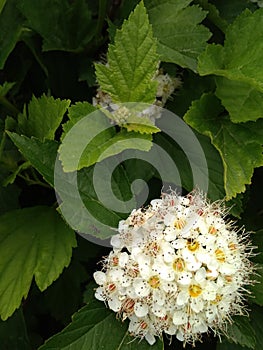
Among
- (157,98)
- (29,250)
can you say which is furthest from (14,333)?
(157,98)

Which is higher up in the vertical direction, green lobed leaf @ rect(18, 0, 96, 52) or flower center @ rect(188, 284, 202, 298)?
green lobed leaf @ rect(18, 0, 96, 52)

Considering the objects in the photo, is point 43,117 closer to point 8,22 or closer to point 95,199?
point 95,199

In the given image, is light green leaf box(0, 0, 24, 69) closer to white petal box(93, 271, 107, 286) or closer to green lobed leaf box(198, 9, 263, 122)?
green lobed leaf box(198, 9, 263, 122)

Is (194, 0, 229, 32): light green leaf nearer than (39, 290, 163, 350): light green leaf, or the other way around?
(39, 290, 163, 350): light green leaf

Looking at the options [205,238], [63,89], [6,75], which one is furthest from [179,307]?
[6,75]

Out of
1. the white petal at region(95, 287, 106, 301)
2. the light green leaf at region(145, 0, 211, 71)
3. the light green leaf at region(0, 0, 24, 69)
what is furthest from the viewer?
the light green leaf at region(0, 0, 24, 69)

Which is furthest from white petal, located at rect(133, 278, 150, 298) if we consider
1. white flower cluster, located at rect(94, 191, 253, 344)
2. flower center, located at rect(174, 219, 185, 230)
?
flower center, located at rect(174, 219, 185, 230)

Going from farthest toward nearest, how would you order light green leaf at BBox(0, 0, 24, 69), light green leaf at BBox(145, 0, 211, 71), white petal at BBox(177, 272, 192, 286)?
light green leaf at BBox(0, 0, 24, 69) < light green leaf at BBox(145, 0, 211, 71) < white petal at BBox(177, 272, 192, 286)
